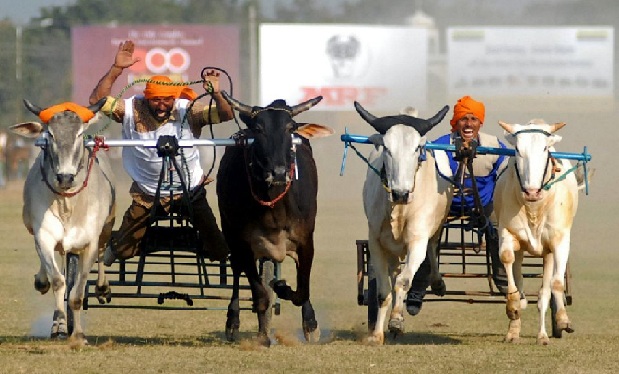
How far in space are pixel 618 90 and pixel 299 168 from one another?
5365cm

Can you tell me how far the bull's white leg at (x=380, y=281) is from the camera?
13.1 meters

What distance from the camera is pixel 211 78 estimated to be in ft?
45.8

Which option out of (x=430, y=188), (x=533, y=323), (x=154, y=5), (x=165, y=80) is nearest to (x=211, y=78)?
(x=165, y=80)

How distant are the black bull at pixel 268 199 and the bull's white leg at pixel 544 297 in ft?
6.80

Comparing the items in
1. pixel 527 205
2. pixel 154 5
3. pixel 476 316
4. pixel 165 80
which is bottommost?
pixel 476 316

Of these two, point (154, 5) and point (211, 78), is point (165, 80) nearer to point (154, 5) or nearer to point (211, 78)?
point (211, 78)

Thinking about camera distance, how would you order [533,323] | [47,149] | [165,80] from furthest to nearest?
[533,323]
[165,80]
[47,149]

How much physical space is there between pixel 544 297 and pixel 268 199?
2681 mm

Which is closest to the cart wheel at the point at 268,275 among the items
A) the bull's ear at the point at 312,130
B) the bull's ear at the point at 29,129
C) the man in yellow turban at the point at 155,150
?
the man in yellow turban at the point at 155,150

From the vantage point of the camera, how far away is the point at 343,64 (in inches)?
2549

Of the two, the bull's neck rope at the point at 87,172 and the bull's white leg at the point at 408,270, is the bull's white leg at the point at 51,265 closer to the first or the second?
the bull's neck rope at the point at 87,172

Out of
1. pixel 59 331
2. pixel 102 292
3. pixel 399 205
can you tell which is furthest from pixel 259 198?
pixel 102 292

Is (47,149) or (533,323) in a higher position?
(47,149)

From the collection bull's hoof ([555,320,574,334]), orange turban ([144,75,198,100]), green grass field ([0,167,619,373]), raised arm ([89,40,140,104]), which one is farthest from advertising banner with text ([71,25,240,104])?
bull's hoof ([555,320,574,334])
